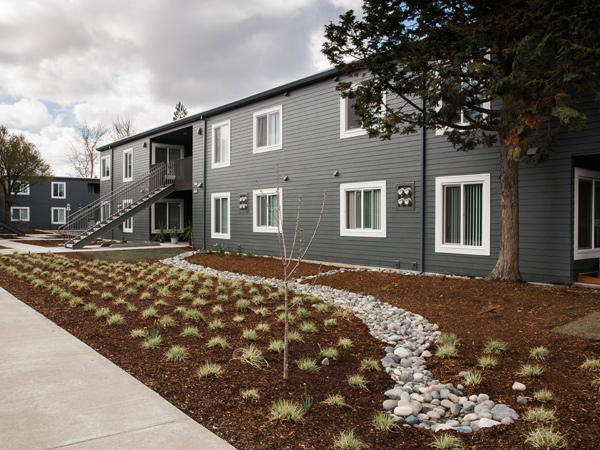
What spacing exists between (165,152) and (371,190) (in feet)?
49.2

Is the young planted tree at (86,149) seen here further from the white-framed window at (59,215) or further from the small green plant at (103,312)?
the small green plant at (103,312)

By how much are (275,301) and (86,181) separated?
3818 cm

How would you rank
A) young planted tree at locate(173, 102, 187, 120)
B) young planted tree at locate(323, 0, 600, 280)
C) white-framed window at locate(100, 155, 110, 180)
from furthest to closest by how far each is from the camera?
young planted tree at locate(173, 102, 187, 120)
white-framed window at locate(100, 155, 110, 180)
young planted tree at locate(323, 0, 600, 280)

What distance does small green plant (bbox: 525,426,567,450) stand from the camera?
2.69 metres

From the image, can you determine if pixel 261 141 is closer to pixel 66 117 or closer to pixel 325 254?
pixel 325 254

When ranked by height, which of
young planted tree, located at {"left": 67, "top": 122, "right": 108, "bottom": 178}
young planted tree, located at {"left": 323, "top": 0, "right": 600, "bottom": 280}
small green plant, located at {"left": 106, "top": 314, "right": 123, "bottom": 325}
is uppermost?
young planted tree, located at {"left": 67, "top": 122, "right": 108, "bottom": 178}

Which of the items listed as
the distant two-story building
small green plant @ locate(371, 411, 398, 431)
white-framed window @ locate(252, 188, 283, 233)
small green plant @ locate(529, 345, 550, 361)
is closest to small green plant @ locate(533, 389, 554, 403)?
small green plant @ locate(529, 345, 550, 361)

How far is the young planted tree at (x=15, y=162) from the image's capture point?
28922 millimetres

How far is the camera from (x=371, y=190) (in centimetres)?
1184

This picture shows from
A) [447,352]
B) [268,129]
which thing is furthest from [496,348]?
[268,129]

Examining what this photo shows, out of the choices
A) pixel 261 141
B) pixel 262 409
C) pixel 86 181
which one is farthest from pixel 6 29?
pixel 86 181

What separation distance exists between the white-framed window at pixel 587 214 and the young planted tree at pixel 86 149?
48262 millimetres

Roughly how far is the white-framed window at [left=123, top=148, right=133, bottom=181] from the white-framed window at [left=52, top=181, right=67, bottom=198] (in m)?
17.8

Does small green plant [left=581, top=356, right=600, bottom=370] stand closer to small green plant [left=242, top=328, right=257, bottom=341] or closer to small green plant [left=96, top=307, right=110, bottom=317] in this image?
small green plant [left=242, top=328, right=257, bottom=341]
